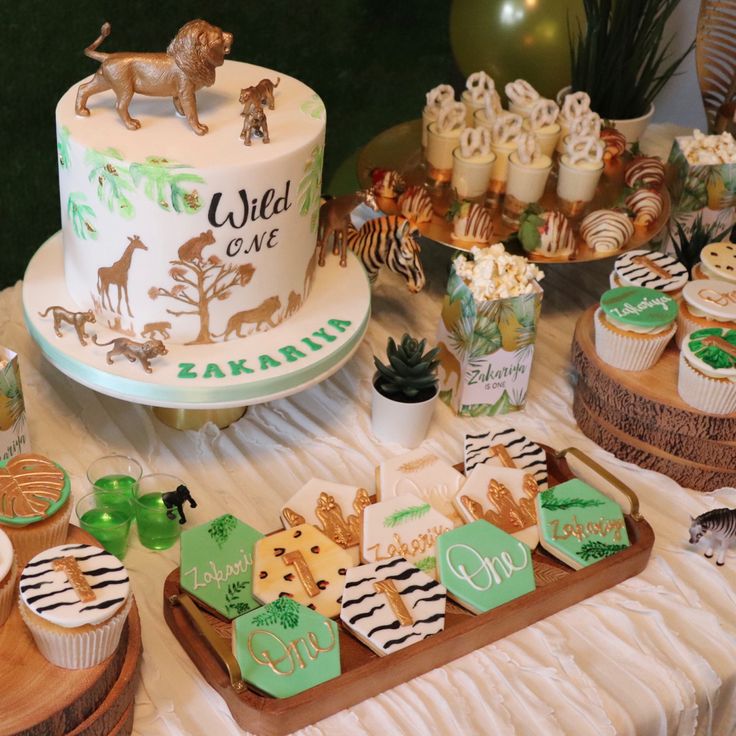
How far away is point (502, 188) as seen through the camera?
1868 mm

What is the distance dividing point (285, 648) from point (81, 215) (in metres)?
0.61

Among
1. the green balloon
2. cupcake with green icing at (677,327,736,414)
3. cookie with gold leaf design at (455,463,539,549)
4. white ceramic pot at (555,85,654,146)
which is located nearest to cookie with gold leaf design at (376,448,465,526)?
cookie with gold leaf design at (455,463,539,549)

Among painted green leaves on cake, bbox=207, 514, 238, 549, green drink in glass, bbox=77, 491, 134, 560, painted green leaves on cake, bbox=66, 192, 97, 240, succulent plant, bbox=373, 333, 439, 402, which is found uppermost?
painted green leaves on cake, bbox=66, 192, 97, 240

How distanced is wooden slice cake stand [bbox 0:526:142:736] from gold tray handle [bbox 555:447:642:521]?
641 mm

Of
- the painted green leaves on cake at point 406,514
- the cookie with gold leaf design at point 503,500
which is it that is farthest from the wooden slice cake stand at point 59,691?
the cookie with gold leaf design at point 503,500

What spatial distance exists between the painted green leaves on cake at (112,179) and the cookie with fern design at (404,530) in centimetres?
48

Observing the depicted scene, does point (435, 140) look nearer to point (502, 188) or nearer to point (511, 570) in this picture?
point (502, 188)

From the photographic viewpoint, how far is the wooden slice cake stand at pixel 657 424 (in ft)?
4.79

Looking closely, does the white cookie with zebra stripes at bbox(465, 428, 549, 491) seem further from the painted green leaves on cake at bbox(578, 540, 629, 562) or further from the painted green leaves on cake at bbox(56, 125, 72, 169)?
the painted green leaves on cake at bbox(56, 125, 72, 169)

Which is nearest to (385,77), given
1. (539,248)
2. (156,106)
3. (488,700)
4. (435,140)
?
(435,140)

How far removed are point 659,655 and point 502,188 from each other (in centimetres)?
92

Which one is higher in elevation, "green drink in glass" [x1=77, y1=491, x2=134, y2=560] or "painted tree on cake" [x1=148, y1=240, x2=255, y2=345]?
"painted tree on cake" [x1=148, y1=240, x2=255, y2=345]

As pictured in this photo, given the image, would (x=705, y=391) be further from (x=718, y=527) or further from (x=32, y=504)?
(x=32, y=504)

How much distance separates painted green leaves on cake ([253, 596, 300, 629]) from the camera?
113 centimetres
